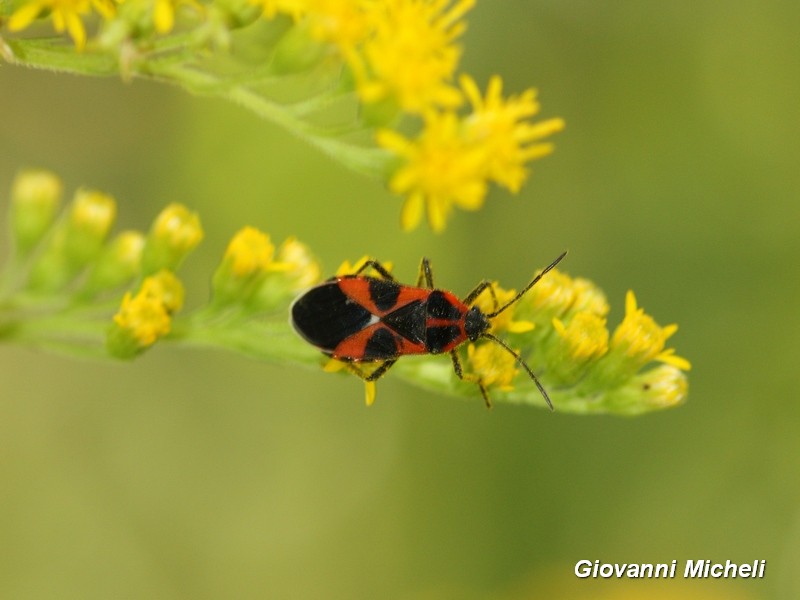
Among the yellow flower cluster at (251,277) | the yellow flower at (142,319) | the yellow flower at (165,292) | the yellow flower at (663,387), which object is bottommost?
the yellow flower at (142,319)

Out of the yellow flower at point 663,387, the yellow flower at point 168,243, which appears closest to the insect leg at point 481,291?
the yellow flower at point 663,387

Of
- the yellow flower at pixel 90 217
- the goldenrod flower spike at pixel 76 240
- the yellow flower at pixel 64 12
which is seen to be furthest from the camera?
the yellow flower at pixel 90 217

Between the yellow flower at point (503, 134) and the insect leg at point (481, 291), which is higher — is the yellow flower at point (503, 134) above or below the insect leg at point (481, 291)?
below

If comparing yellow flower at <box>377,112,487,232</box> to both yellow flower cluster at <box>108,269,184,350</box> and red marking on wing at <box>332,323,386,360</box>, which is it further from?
yellow flower cluster at <box>108,269,184,350</box>

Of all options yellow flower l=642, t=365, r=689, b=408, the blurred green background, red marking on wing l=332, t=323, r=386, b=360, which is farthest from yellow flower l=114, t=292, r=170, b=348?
the blurred green background

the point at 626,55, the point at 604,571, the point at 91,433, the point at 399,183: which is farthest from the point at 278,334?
the point at 626,55

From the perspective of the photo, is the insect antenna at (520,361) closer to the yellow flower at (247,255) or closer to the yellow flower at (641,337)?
the yellow flower at (641,337)

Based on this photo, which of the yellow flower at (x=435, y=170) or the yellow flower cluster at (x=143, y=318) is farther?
the yellow flower cluster at (x=143, y=318)

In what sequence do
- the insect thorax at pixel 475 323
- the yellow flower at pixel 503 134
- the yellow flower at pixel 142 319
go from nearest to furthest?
the yellow flower at pixel 503 134, the yellow flower at pixel 142 319, the insect thorax at pixel 475 323
